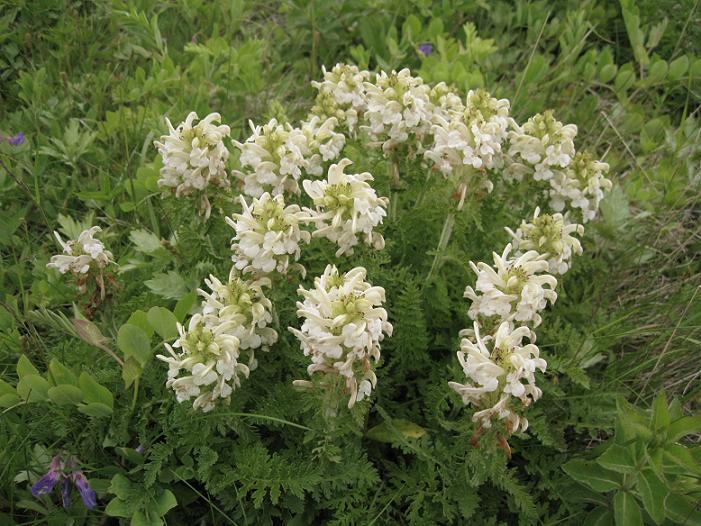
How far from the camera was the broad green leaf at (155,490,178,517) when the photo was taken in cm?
232

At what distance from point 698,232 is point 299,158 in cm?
253

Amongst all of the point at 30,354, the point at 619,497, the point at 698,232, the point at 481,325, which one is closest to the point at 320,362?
the point at 481,325

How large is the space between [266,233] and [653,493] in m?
1.47

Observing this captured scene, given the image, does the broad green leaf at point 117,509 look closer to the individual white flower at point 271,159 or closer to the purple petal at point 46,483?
the purple petal at point 46,483

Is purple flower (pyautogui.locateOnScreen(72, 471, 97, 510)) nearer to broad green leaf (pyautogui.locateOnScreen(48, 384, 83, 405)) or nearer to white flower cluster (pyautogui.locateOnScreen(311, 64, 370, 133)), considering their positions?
broad green leaf (pyautogui.locateOnScreen(48, 384, 83, 405))

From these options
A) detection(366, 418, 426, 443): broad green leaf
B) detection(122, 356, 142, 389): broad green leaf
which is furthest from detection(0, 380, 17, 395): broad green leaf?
detection(366, 418, 426, 443): broad green leaf

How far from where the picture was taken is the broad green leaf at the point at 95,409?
2.33 meters

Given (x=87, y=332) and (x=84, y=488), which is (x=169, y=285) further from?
(x=84, y=488)

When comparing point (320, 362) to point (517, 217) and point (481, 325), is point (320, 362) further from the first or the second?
point (517, 217)

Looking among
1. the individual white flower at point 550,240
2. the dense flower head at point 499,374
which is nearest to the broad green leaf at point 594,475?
the dense flower head at point 499,374

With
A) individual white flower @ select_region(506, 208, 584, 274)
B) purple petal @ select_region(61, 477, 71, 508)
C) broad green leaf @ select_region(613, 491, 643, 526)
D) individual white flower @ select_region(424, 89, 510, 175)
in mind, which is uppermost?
individual white flower @ select_region(424, 89, 510, 175)

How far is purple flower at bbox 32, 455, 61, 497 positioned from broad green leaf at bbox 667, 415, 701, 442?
80.8 inches

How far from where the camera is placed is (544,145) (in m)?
2.84

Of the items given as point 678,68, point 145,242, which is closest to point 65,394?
point 145,242
